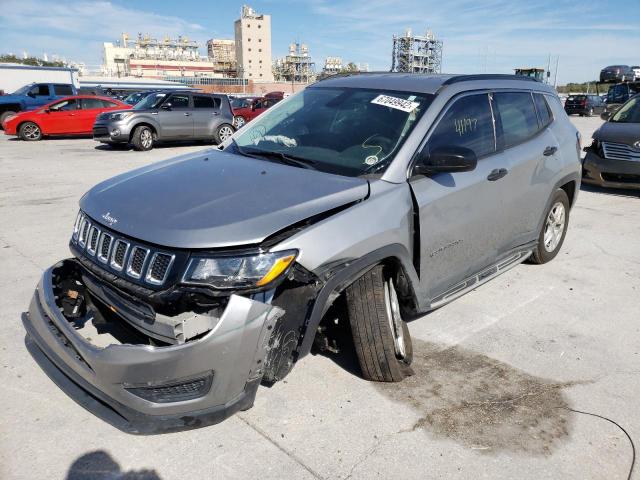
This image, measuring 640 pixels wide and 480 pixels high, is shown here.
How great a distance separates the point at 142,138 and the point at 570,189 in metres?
12.0

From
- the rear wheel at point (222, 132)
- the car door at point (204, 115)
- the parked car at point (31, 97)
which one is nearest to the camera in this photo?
the car door at point (204, 115)

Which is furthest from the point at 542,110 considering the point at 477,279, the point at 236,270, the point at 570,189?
the point at 236,270

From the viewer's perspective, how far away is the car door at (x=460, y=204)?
322 cm

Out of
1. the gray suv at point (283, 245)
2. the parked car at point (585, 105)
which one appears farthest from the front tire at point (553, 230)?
the parked car at point (585, 105)

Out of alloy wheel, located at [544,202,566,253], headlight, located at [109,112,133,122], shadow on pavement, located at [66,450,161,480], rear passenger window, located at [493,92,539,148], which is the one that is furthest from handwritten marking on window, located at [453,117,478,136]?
headlight, located at [109,112,133,122]

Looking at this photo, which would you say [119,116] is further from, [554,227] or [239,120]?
[554,227]

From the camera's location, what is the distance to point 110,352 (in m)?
2.28

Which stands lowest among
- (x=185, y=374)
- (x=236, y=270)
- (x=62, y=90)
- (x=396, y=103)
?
(x=185, y=374)

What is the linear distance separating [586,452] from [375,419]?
1.06 m

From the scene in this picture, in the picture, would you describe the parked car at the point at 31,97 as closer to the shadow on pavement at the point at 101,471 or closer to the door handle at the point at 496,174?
the door handle at the point at 496,174

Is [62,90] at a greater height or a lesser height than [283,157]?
greater

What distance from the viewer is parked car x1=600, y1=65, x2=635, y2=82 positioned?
35406mm

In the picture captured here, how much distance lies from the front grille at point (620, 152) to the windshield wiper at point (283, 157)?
6973 mm

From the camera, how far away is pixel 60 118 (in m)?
17.2
